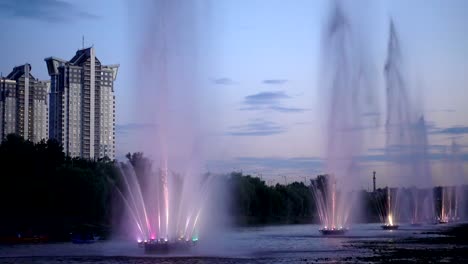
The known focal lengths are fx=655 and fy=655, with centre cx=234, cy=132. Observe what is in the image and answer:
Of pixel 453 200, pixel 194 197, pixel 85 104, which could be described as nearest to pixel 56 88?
pixel 85 104

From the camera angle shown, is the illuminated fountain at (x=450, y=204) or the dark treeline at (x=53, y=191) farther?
the illuminated fountain at (x=450, y=204)

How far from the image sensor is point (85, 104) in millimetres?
181750

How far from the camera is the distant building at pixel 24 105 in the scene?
569 ft

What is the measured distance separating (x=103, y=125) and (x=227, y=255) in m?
147

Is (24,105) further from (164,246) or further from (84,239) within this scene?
(164,246)

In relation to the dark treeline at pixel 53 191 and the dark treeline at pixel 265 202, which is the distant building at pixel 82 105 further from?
the dark treeline at pixel 53 191

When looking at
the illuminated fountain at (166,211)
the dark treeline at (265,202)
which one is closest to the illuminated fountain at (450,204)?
the dark treeline at (265,202)

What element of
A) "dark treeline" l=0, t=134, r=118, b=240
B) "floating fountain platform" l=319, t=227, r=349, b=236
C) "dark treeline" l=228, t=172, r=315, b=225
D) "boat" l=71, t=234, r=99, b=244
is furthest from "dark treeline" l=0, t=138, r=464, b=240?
"dark treeline" l=228, t=172, r=315, b=225

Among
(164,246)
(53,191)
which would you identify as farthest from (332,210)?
(53,191)

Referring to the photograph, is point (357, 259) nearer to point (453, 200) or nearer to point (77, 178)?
point (77, 178)

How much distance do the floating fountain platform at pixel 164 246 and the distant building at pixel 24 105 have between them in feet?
458

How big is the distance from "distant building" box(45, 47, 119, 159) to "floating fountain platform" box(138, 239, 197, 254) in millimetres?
138514

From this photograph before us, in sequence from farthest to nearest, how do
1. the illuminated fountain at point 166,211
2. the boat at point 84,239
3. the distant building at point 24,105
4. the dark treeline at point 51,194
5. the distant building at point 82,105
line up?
the distant building at point 82,105
the distant building at point 24,105
the dark treeline at point 51,194
the boat at point 84,239
the illuminated fountain at point 166,211

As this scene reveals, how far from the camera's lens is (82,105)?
18112 centimetres
